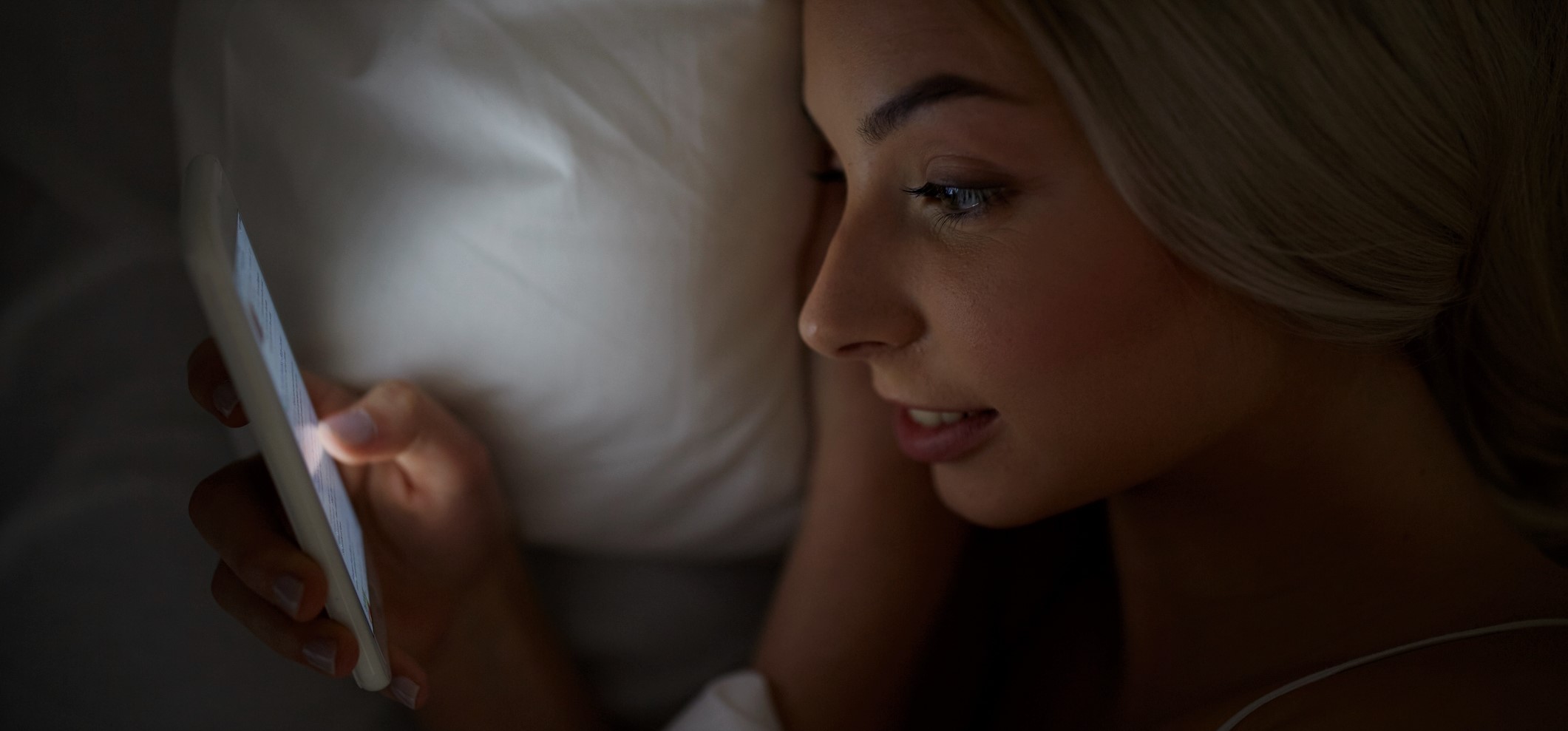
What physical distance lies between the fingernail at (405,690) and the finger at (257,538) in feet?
0.37

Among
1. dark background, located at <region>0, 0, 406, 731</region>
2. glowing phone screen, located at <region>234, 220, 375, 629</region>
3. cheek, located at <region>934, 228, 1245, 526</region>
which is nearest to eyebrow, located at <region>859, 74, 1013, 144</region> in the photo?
cheek, located at <region>934, 228, 1245, 526</region>

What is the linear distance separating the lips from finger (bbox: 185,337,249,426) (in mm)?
537

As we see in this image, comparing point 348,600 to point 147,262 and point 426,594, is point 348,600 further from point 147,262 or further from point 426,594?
point 147,262

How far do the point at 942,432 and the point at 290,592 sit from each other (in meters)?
0.53

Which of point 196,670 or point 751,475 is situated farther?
point 751,475

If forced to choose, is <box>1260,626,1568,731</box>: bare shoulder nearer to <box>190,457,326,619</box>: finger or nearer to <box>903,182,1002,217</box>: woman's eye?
<box>903,182,1002,217</box>: woman's eye

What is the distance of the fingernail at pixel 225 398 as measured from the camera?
62 cm

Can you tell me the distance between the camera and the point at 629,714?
107 cm

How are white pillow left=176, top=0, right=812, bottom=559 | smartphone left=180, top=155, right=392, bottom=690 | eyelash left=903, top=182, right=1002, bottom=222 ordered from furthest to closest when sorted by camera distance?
white pillow left=176, top=0, right=812, bottom=559, eyelash left=903, top=182, right=1002, bottom=222, smartphone left=180, top=155, right=392, bottom=690

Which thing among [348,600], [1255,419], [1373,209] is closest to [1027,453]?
[1255,419]

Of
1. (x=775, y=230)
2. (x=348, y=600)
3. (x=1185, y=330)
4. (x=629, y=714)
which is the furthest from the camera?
(x=629, y=714)

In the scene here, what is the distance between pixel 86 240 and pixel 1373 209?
3.43 feet

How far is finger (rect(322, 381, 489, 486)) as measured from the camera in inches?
30.1

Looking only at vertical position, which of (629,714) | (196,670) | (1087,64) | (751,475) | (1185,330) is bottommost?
(629,714)
